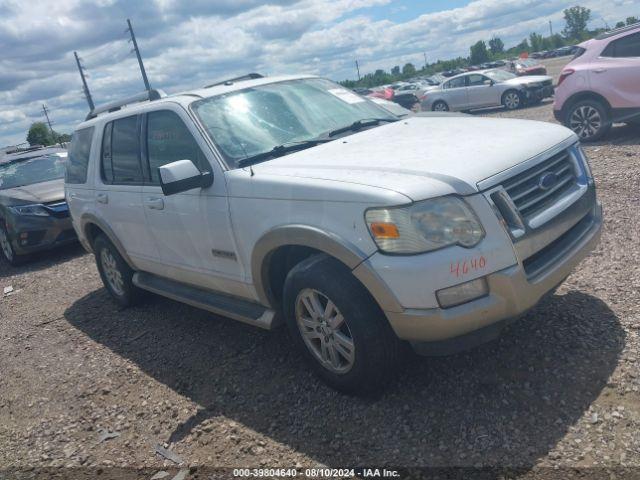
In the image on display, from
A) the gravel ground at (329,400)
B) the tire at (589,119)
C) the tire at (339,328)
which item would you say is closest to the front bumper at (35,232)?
the gravel ground at (329,400)

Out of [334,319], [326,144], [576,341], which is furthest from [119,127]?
[576,341]

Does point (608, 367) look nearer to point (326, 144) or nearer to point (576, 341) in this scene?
point (576, 341)

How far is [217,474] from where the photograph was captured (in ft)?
10.0

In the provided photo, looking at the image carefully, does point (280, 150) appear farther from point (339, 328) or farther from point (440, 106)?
point (440, 106)

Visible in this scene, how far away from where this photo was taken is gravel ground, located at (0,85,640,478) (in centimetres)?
289

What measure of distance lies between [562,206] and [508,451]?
1.38 m

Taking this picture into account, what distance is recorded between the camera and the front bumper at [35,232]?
866 centimetres

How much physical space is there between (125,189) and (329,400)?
2.63 meters

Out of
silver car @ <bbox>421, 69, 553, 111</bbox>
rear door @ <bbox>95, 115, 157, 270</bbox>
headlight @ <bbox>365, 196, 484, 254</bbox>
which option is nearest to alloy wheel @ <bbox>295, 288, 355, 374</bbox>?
headlight @ <bbox>365, 196, 484, 254</bbox>

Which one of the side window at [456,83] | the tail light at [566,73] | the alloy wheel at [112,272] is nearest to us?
the alloy wheel at [112,272]

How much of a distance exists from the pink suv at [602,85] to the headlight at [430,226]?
7.72 meters

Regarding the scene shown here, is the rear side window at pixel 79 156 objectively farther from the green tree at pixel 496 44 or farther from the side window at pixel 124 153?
the green tree at pixel 496 44

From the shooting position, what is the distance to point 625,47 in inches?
364

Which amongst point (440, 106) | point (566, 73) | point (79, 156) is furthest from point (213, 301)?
point (440, 106)
